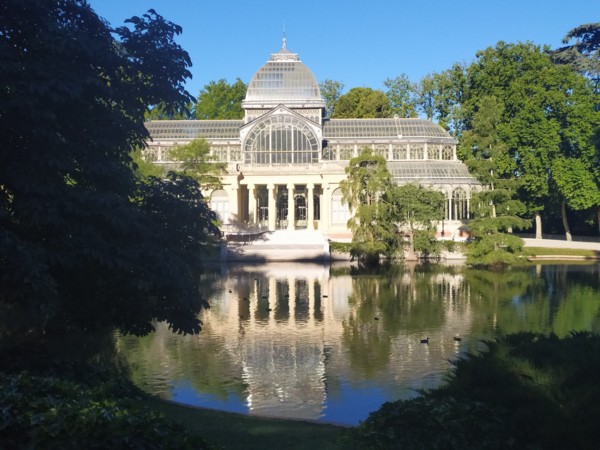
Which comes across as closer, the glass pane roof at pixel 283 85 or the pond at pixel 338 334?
the pond at pixel 338 334

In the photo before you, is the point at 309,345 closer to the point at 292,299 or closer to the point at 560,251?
the point at 292,299

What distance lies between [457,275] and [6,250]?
35749 millimetres

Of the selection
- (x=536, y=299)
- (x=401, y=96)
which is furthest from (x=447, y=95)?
(x=536, y=299)

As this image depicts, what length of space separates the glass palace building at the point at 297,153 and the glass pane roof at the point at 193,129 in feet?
0.30

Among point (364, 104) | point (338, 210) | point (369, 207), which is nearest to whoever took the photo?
point (369, 207)

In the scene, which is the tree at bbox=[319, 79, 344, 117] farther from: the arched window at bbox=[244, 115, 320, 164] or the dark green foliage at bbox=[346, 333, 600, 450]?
the dark green foliage at bbox=[346, 333, 600, 450]

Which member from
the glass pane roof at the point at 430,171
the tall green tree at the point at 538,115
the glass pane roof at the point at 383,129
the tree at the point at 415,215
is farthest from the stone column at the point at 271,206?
the tall green tree at the point at 538,115

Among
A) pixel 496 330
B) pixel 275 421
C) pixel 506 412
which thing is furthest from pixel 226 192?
pixel 506 412

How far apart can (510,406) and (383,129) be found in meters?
59.5

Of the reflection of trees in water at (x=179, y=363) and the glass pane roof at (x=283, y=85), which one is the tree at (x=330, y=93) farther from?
the reflection of trees in water at (x=179, y=363)

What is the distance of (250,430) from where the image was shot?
1166 centimetres

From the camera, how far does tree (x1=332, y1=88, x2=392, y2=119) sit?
81.4 metres

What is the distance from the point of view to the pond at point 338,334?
→ 16.8 meters

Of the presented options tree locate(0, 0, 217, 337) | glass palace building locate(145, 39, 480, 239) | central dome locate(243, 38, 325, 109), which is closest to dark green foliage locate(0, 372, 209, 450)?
tree locate(0, 0, 217, 337)
